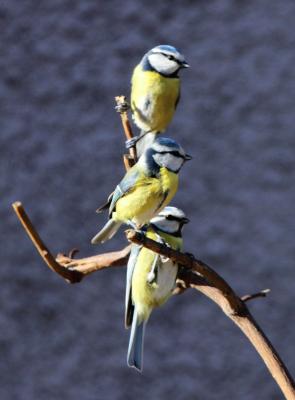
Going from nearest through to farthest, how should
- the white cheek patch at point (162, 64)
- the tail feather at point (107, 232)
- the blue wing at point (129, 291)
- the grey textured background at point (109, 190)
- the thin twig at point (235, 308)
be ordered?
the thin twig at point (235, 308) < the tail feather at point (107, 232) < the blue wing at point (129, 291) < the white cheek patch at point (162, 64) < the grey textured background at point (109, 190)

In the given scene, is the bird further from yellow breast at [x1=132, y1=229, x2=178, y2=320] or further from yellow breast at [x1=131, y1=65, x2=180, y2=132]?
yellow breast at [x1=132, y1=229, x2=178, y2=320]

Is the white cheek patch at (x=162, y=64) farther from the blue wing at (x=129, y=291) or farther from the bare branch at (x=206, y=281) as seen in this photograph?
the bare branch at (x=206, y=281)

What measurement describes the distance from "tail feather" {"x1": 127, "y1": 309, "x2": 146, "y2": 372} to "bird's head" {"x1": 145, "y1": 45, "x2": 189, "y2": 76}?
314mm

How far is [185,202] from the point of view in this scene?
2.47m

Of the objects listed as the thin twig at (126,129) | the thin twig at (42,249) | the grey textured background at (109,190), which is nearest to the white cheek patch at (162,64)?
the thin twig at (126,129)

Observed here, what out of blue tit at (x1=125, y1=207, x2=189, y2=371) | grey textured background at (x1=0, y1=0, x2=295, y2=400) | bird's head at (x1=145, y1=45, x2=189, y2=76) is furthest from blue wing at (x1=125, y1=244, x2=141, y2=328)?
grey textured background at (x1=0, y1=0, x2=295, y2=400)

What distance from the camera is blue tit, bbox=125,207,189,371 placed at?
4.33ft

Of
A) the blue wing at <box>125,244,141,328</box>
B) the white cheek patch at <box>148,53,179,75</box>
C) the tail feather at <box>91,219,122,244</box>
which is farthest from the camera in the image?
the white cheek patch at <box>148,53,179,75</box>

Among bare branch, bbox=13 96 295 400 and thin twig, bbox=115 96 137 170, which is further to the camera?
thin twig, bbox=115 96 137 170

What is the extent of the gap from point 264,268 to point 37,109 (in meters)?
0.62

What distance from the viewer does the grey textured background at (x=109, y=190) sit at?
247 cm

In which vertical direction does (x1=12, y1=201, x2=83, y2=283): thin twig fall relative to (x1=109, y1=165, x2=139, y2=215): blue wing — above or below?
below

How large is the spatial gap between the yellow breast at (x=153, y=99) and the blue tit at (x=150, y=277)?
0.12m

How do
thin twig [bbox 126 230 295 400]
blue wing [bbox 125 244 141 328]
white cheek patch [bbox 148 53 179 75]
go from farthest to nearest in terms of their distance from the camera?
white cheek patch [bbox 148 53 179 75] < blue wing [bbox 125 244 141 328] < thin twig [bbox 126 230 295 400]
